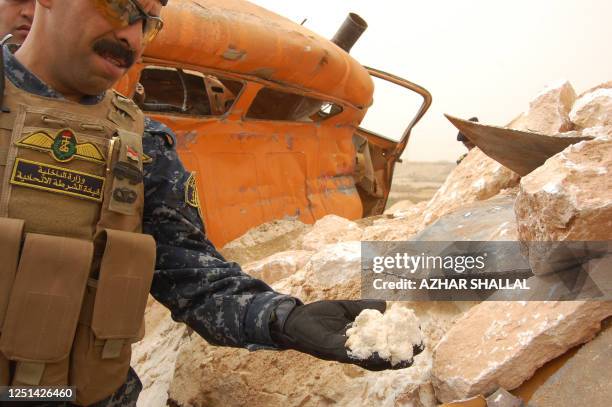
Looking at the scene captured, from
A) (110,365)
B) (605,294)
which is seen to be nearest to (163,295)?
(110,365)

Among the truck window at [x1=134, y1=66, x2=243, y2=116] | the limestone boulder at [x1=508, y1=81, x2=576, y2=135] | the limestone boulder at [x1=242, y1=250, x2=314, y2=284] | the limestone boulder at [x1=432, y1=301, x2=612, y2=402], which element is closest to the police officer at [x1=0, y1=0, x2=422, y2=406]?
the limestone boulder at [x1=432, y1=301, x2=612, y2=402]

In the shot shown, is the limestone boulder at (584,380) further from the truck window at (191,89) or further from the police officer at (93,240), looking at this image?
the truck window at (191,89)

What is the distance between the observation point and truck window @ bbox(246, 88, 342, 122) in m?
4.26

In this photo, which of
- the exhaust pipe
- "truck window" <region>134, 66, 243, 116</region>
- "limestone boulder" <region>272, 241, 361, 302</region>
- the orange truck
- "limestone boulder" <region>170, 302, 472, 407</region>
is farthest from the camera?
the exhaust pipe

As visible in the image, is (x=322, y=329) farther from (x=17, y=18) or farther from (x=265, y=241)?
(x=265, y=241)

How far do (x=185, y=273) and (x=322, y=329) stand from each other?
0.39m

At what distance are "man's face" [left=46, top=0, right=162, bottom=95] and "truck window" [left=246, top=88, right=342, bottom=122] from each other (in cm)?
299

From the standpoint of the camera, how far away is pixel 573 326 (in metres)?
1.16

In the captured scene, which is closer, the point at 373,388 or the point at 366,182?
the point at 373,388

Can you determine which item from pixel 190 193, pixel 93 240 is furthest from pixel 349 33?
pixel 93 240

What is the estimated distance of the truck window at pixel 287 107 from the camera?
14.0 ft

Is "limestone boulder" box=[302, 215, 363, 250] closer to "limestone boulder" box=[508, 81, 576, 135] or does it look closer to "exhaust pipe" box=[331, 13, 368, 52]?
"limestone boulder" box=[508, 81, 576, 135]

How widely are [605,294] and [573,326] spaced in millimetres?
101

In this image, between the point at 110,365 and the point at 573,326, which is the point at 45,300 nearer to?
the point at 110,365
